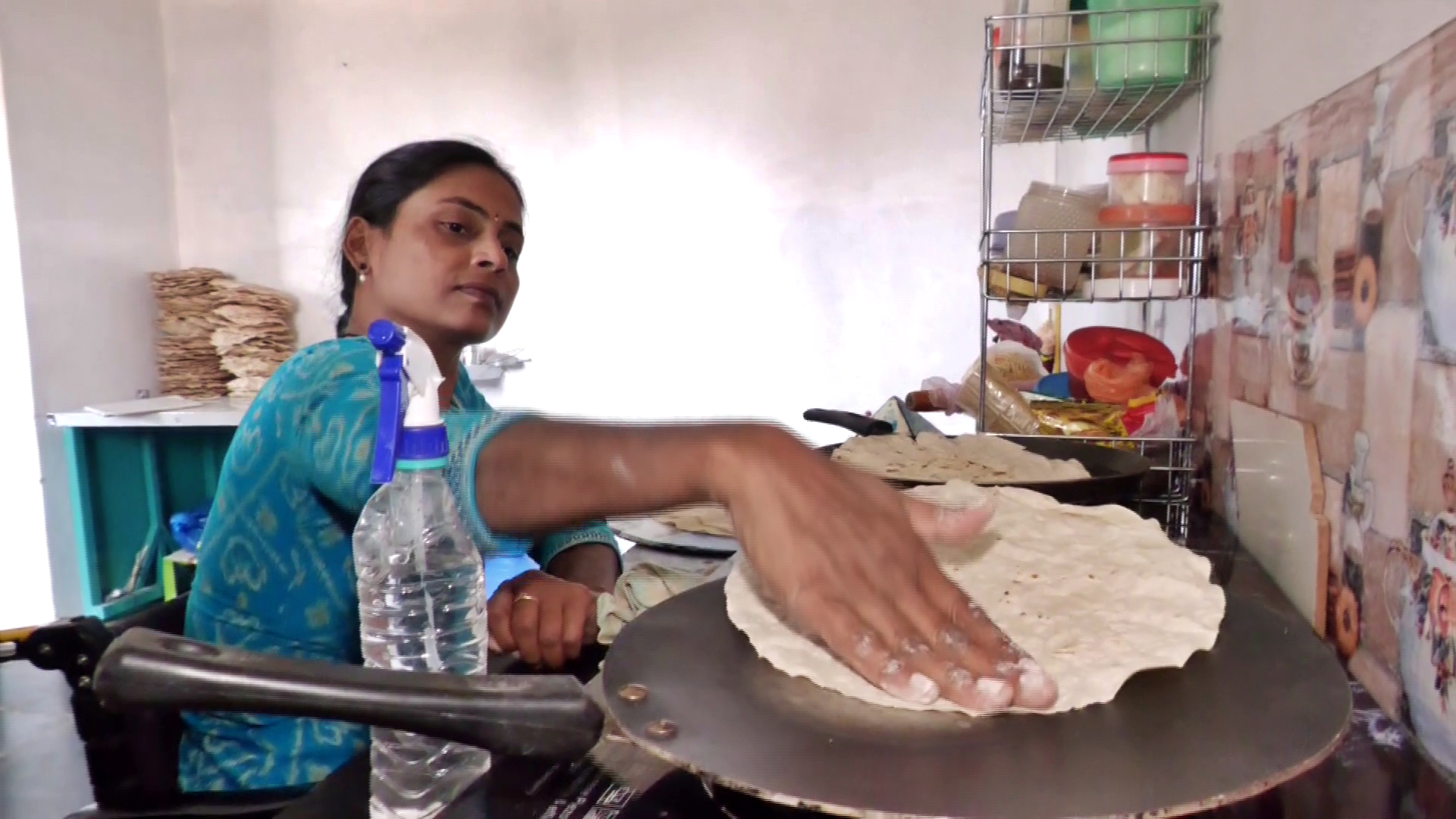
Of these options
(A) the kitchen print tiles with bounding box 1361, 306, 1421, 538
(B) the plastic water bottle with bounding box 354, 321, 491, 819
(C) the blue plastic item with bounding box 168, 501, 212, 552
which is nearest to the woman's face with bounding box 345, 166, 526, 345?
(B) the plastic water bottle with bounding box 354, 321, 491, 819

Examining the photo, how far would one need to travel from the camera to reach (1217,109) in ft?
4.30

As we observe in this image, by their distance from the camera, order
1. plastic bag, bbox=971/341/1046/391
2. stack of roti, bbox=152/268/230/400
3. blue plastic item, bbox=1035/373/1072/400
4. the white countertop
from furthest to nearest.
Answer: stack of roti, bbox=152/268/230/400 → the white countertop → plastic bag, bbox=971/341/1046/391 → blue plastic item, bbox=1035/373/1072/400

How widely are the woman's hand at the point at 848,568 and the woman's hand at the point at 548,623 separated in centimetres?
30

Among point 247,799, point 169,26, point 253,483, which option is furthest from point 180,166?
point 247,799

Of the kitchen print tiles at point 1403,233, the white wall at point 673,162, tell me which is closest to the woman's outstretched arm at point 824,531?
the kitchen print tiles at point 1403,233

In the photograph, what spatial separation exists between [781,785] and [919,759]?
8 cm

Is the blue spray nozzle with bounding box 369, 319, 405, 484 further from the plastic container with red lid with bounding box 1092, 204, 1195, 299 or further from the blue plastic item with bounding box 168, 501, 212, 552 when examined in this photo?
the blue plastic item with bounding box 168, 501, 212, 552

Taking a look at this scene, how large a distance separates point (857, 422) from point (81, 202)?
8.78 ft

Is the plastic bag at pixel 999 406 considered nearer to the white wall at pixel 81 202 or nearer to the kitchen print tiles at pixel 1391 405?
the kitchen print tiles at pixel 1391 405

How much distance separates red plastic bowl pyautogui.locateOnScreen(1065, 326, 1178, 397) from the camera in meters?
1.48

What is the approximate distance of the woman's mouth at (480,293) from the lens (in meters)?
1.35

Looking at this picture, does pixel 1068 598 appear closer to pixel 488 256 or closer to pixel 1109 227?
pixel 1109 227

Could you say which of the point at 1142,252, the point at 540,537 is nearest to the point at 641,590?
the point at 540,537

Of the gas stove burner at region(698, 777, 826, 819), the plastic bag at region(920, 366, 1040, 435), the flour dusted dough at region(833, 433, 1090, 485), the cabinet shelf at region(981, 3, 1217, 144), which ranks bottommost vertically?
the gas stove burner at region(698, 777, 826, 819)
